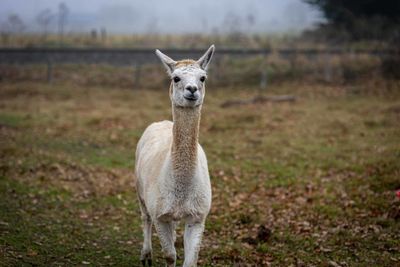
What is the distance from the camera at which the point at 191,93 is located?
6.13 m

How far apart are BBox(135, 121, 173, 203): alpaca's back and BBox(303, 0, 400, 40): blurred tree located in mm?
24702

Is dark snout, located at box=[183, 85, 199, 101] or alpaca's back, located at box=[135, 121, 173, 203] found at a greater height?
dark snout, located at box=[183, 85, 199, 101]

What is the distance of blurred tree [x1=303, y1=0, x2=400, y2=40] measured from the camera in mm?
30500

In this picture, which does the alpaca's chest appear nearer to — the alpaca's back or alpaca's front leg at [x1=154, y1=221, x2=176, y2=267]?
alpaca's front leg at [x1=154, y1=221, x2=176, y2=267]

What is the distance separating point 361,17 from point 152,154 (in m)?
27.5

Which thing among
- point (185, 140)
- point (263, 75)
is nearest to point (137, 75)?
point (263, 75)

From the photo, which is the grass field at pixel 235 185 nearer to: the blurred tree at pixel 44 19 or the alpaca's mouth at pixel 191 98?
the alpaca's mouth at pixel 191 98

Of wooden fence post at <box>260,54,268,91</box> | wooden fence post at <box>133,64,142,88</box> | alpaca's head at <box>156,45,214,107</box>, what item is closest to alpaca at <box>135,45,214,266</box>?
alpaca's head at <box>156,45,214,107</box>

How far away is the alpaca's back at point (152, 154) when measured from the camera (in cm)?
696

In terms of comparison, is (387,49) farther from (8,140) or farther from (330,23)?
(8,140)

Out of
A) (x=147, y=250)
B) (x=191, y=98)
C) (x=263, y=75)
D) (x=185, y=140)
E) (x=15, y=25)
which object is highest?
(x=15, y=25)

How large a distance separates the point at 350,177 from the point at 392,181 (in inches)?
54.1

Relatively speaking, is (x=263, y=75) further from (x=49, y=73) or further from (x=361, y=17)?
(x=49, y=73)

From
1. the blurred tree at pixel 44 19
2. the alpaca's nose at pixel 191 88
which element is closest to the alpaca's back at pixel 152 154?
the alpaca's nose at pixel 191 88
